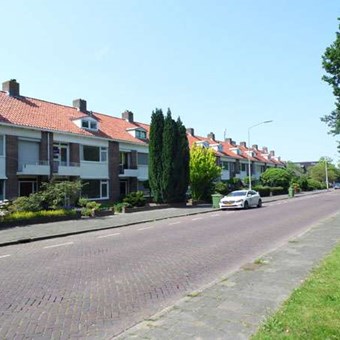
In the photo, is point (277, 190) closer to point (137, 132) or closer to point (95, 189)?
point (137, 132)

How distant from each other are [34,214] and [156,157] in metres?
14.9

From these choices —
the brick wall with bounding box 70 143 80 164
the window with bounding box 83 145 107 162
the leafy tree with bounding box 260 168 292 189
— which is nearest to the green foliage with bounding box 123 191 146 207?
the brick wall with bounding box 70 143 80 164

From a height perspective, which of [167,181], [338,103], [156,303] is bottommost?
[156,303]

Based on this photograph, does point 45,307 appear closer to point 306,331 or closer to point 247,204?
point 306,331

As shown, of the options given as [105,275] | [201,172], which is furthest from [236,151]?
[105,275]

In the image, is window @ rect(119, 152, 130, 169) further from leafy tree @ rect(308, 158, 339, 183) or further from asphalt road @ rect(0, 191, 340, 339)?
leafy tree @ rect(308, 158, 339, 183)

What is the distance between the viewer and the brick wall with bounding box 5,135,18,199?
2508 cm

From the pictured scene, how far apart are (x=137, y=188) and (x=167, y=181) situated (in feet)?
22.8

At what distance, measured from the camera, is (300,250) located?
1015 centimetres

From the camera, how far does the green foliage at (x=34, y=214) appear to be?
18.3 m

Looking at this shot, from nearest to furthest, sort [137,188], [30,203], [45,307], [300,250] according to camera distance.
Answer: [45,307] → [300,250] → [30,203] → [137,188]

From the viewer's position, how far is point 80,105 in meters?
36.3

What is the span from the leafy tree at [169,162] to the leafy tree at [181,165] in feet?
0.87

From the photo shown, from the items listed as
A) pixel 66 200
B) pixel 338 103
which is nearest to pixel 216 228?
pixel 338 103
